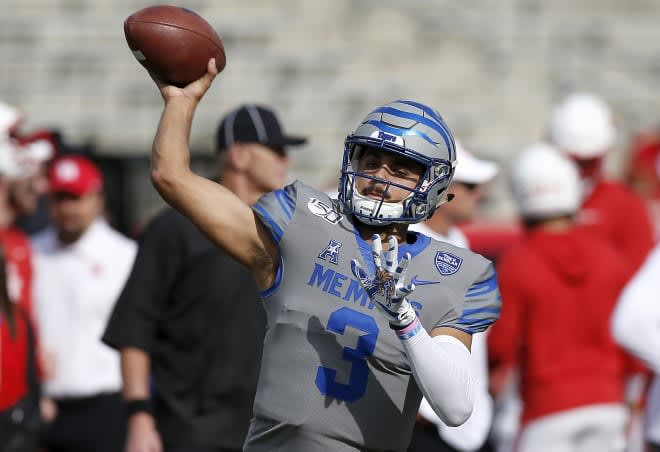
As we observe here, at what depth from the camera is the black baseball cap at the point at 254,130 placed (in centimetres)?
526

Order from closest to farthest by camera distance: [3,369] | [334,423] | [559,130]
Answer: [334,423]
[3,369]
[559,130]

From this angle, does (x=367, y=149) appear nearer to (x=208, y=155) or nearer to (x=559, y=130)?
(x=559, y=130)

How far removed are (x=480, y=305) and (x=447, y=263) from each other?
13 cm

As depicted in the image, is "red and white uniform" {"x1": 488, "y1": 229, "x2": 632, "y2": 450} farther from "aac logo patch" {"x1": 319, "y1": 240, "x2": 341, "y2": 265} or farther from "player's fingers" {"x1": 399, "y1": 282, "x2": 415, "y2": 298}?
"player's fingers" {"x1": 399, "y1": 282, "x2": 415, "y2": 298}

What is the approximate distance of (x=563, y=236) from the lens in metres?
Answer: 6.01

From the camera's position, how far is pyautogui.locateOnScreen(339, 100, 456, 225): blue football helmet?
345 centimetres

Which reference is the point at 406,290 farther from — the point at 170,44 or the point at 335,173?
the point at 335,173

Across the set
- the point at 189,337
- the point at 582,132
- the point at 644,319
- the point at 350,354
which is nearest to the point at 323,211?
the point at 350,354

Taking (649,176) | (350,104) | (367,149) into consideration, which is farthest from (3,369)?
(350,104)

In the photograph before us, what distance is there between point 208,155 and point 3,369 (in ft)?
19.9

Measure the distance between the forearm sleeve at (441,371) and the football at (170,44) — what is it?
35.4 inches

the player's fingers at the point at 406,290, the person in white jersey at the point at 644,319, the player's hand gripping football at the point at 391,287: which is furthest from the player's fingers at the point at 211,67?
the person in white jersey at the point at 644,319

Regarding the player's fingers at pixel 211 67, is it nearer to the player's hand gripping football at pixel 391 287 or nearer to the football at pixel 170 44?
the football at pixel 170 44

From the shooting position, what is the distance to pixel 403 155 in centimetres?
346
